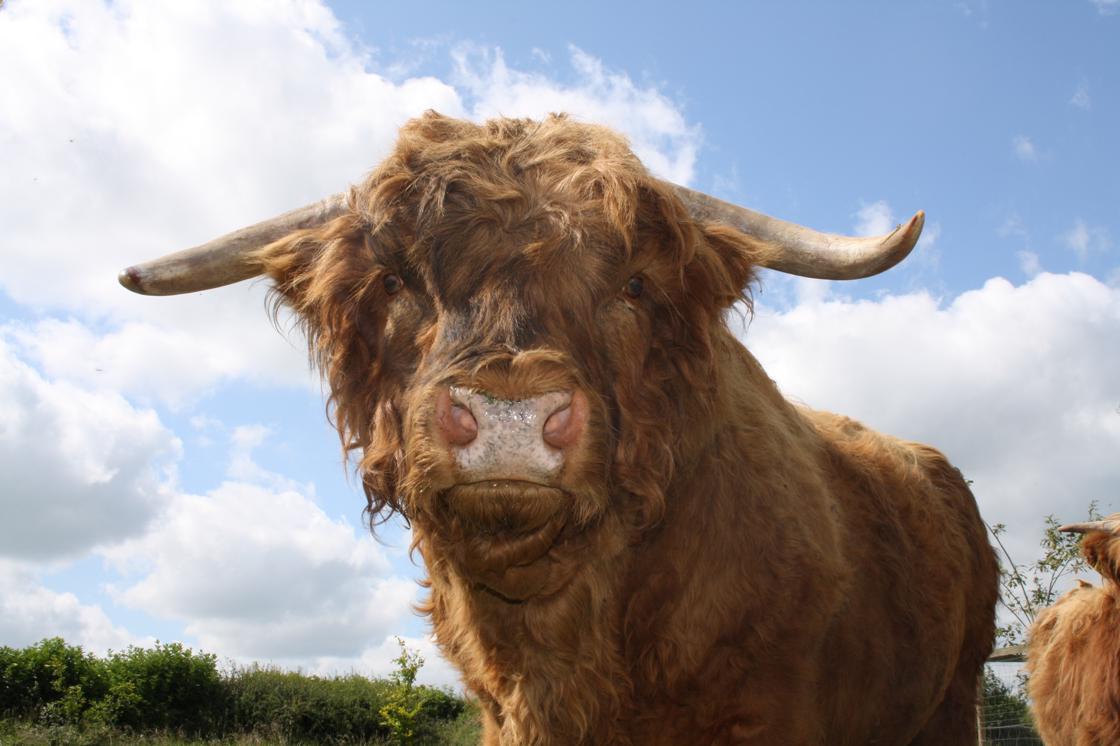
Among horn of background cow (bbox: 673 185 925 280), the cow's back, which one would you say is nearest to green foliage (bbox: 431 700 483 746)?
the cow's back

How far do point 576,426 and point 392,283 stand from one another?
0.93 metres

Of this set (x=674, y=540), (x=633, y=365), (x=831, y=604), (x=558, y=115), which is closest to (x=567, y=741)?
(x=674, y=540)

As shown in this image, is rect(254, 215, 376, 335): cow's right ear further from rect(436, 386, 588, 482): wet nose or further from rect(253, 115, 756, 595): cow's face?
rect(436, 386, 588, 482): wet nose

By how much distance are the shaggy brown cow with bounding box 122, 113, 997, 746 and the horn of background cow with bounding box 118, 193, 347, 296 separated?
0.04ft

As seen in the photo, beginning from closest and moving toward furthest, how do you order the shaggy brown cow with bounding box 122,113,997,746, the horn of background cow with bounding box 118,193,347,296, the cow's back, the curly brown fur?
1. the shaggy brown cow with bounding box 122,113,997,746
2. the curly brown fur
3. the horn of background cow with bounding box 118,193,347,296
4. the cow's back

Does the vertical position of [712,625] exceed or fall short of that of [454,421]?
it falls short

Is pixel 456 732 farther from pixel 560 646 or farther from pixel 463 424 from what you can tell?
pixel 463 424

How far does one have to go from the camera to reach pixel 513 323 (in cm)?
282

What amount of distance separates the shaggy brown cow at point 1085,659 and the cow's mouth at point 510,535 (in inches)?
175

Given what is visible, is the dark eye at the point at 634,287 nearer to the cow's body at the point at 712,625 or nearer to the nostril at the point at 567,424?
the cow's body at the point at 712,625

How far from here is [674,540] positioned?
11.1 ft

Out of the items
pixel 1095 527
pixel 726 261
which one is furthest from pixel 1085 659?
pixel 726 261

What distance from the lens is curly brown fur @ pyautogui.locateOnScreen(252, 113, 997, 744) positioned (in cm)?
293

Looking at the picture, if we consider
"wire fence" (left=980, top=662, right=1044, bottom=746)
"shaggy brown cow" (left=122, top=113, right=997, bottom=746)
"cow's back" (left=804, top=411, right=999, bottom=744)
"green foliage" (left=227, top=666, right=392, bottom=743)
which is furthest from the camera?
"green foliage" (left=227, top=666, right=392, bottom=743)
